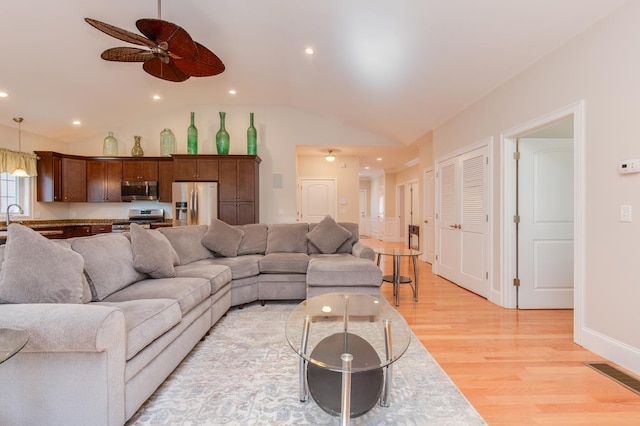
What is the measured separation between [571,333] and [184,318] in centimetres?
327

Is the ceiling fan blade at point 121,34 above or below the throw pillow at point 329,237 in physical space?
above

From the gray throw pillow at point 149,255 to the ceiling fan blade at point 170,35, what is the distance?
160 cm

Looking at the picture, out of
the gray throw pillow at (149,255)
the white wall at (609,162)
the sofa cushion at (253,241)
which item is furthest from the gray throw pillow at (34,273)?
the white wall at (609,162)

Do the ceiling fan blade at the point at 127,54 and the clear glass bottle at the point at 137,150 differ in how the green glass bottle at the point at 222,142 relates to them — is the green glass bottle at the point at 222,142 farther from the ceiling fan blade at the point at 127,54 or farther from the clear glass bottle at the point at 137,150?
the ceiling fan blade at the point at 127,54

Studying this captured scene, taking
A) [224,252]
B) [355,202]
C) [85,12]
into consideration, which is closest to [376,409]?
[224,252]

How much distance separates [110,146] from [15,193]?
5.40 ft

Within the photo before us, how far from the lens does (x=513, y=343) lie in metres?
2.49

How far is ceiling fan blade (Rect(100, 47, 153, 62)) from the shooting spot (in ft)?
8.96

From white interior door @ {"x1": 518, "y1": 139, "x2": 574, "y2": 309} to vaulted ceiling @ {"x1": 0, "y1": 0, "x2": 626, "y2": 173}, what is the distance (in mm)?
1007

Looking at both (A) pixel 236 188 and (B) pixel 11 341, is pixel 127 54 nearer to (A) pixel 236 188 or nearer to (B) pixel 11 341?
(B) pixel 11 341

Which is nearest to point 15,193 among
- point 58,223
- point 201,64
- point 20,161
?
point 20,161

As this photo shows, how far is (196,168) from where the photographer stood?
5.45 meters

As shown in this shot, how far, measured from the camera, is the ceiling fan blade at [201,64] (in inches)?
109

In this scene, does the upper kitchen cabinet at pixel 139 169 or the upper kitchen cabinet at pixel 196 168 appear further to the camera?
the upper kitchen cabinet at pixel 139 169
